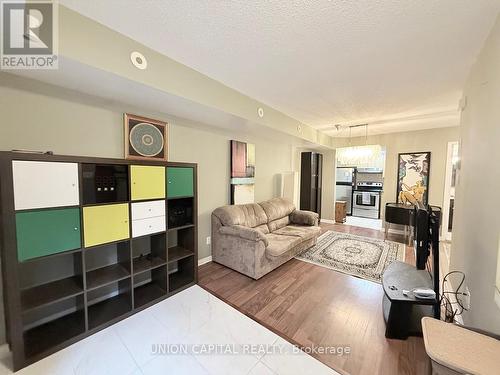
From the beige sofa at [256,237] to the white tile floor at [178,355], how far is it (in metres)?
0.79

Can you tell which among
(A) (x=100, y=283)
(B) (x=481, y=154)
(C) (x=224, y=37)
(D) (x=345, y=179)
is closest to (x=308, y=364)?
(A) (x=100, y=283)

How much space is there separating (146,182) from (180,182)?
418 mm

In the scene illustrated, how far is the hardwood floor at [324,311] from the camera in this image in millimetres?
1612

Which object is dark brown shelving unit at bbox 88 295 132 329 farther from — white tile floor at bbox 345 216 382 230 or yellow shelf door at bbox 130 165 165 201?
white tile floor at bbox 345 216 382 230

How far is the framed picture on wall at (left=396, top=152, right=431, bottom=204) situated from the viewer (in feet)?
15.4

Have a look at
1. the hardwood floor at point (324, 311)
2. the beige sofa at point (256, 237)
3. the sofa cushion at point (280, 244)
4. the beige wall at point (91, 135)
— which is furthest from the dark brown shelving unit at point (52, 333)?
the sofa cushion at point (280, 244)

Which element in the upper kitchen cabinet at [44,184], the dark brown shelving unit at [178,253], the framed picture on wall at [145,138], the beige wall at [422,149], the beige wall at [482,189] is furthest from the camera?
the beige wall at [422,149]

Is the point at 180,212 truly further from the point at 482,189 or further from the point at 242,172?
the point at 482,189

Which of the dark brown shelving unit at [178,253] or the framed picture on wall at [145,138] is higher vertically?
the framed picture on wall at [145,138]

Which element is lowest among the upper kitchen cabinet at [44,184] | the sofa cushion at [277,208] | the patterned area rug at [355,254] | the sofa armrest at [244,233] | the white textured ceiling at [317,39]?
the patterned area rug at [355,254]

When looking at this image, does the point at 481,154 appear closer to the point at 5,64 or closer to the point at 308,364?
the point at 308,364

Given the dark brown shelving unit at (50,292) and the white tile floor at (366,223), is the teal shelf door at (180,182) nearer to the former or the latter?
the dark brown shelving unit at (50,292)

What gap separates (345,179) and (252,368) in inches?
283

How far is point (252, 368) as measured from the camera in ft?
5.03
